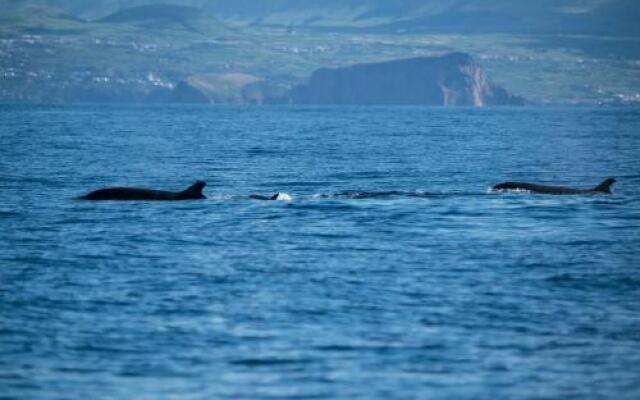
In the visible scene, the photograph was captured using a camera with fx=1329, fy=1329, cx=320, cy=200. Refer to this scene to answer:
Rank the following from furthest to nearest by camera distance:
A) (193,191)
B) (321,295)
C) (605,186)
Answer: (605,186) < (193,191) < (321,295)

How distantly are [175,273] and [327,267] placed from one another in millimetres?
3232

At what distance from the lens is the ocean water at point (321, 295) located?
1870 centimetres

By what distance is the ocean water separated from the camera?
18.7 metres

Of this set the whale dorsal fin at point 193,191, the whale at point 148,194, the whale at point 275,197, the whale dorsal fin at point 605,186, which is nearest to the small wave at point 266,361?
the whale at point 148,194

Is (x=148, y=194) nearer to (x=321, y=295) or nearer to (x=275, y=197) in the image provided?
(x=275, y=197)

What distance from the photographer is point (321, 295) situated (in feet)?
80.2

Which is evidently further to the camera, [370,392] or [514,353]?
[514,353]

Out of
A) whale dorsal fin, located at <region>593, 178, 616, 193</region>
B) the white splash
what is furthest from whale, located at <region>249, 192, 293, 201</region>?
whale dorsal fin, located at <region>593, 178, 616, 193</region>

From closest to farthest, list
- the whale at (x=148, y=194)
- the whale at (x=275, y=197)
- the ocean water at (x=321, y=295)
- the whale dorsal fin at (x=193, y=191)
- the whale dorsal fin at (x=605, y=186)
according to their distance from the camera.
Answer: the ocean water at (x=321, y=295), the whale at (x=148, y=194), the whale dorsal fin at (x=193, y=191), the whale at (x=275, y=197), the whale dorsal fin at (x=605, y=186)

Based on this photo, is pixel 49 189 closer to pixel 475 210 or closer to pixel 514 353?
pixel 475 210

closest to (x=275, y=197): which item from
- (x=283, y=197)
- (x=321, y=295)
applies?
(x=283, y=197)

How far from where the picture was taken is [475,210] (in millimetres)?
Answer: 39531

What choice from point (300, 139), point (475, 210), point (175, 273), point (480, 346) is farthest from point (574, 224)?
point (300, 139)

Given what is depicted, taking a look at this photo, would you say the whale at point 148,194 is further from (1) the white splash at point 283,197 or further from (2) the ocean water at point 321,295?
(1) the white splash at point 283,197
